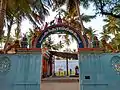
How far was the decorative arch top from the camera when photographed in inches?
378

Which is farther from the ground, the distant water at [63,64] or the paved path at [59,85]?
the distant water at [63,64]

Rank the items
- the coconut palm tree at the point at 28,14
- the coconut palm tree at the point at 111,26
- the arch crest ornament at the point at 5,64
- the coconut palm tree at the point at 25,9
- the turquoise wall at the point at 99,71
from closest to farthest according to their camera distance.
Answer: the turquoise wall at the point at 99,71
the arch crest ornament at the point at 5,64
the coconut palm tree at the point at 25,9
the coconut palm tree at the point at 28,14
the coconut palm tree at the point at 111,26

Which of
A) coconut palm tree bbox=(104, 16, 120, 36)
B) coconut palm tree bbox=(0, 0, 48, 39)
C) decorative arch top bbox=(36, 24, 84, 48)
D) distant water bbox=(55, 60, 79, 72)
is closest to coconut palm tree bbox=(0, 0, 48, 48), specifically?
coconut palm tree bbox=(0, 0, 48, 39)

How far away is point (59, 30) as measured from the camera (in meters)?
9.84

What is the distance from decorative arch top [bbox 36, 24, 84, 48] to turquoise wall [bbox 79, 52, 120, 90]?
2.53 ft

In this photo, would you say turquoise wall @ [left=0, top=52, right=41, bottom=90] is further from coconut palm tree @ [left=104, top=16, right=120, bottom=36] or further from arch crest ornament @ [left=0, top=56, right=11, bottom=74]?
coconut palm tree @ [left=104, top=16, right=120, bottom=36]

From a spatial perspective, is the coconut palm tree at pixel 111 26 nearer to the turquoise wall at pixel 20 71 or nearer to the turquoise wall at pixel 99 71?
the turquoise wall at pixel 99 71

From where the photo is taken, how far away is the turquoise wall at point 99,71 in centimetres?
903

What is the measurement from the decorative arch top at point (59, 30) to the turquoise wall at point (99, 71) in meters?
0.77

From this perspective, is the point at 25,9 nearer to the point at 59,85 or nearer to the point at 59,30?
the point at 59,30

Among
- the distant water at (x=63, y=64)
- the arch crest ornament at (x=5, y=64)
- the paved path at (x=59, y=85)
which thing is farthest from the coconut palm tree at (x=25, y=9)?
the distant water at (x=63, y=64)

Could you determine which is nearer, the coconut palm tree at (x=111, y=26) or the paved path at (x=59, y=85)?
the paved path at (x=59, y=85)

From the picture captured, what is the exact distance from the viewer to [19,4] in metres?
12.1

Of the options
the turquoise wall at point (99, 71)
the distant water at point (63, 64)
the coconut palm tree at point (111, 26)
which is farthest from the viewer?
the coconut palm tree at point (111, 26)
